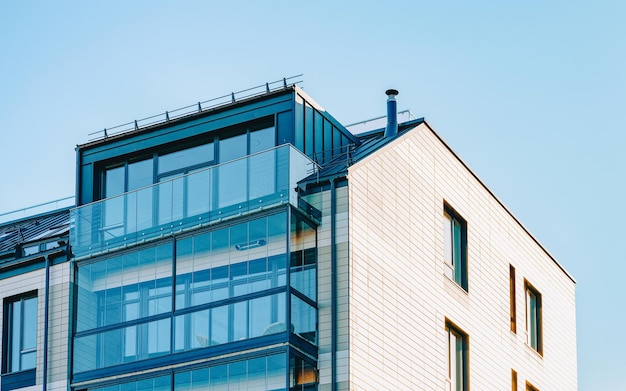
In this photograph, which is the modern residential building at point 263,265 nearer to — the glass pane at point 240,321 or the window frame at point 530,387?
the glass pane at point 240,321

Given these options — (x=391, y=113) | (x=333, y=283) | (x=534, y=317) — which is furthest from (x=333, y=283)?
(x=534, y=317)

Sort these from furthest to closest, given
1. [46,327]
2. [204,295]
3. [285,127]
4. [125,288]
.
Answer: [46,327] < [285,127] < [125,288] < [204,295]

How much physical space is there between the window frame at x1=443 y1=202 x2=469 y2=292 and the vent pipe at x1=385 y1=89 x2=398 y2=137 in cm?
244

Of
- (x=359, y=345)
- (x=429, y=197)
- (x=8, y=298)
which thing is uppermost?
(x=429, y=197)

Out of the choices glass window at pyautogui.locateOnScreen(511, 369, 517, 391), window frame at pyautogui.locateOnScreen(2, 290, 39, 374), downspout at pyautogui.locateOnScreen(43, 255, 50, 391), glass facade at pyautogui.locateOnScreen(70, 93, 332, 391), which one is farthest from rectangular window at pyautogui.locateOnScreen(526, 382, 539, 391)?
window frame at pyautogui.locateOnScreen(2, 290, 39, 374)

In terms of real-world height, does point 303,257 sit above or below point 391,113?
below

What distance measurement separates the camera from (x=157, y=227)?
30.5 m

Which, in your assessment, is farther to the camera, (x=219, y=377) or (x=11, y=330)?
(x=11, y=330)

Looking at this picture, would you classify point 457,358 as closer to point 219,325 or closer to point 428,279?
point 428,279

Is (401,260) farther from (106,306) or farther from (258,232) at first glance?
(106,306)

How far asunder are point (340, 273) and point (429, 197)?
5.65 m

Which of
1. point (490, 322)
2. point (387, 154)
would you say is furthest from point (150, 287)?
point (490, 322)

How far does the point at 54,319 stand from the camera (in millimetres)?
31641

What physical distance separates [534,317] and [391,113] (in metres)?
9.19
